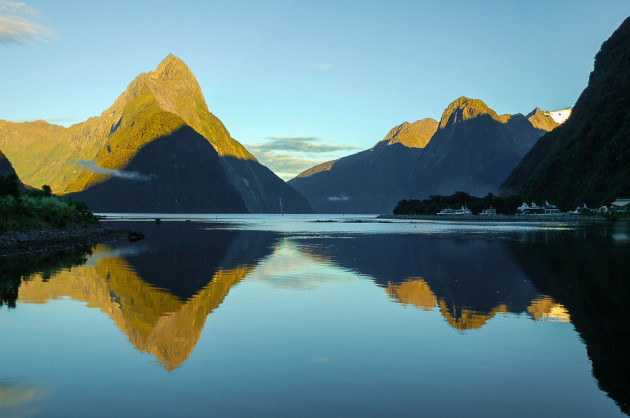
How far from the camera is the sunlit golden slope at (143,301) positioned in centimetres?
1541

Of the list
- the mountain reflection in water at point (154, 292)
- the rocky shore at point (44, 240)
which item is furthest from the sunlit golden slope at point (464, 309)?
the rocky shore at point (44, 240)

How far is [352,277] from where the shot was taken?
3144 centimetres

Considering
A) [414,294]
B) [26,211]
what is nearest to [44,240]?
[26,211]

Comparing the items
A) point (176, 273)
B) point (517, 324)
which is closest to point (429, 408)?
point (517, 324)

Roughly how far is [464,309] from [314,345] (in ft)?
26.2

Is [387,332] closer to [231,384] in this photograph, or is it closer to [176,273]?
[231,384]

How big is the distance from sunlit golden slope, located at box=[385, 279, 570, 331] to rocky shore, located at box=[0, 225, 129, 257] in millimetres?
33340

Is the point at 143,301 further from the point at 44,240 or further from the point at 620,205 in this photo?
the point at 620,205

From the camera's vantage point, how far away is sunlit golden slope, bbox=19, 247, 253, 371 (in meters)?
15.4

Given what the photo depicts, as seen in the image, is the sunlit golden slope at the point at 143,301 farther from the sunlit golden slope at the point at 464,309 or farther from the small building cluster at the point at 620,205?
the small building cluster at the point at 620,205

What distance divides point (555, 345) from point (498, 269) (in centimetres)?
2032

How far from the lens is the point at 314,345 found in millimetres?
15180

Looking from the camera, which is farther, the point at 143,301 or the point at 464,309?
the point at 143,301

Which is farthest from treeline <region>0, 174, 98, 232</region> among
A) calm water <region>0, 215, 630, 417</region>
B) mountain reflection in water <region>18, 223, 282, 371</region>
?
calm water <region>0, 215, 630, 417</region>
